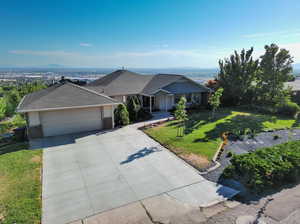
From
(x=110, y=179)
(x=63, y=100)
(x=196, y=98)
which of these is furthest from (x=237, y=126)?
(x=63, y=100)

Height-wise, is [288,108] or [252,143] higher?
[288,108]

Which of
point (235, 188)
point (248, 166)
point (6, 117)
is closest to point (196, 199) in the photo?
point (235, 188)

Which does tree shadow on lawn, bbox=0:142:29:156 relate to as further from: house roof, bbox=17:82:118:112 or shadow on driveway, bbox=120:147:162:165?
shadow on driveway, bbox=120:147:162:165

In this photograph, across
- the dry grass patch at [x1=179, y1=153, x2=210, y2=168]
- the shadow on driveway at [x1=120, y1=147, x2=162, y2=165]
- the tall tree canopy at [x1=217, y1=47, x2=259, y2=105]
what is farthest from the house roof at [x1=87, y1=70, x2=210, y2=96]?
the dry grass patch at [x1=179, y1=153, x2=210, y2=168]

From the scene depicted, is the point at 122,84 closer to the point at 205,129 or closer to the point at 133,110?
the point at 133,110

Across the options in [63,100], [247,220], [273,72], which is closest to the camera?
[247,220]

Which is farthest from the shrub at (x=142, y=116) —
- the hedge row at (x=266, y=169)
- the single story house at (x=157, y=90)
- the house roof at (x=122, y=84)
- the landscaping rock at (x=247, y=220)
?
the landscaping rock at (x=247, y=220)

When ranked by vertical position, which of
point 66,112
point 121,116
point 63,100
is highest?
point 63,100
